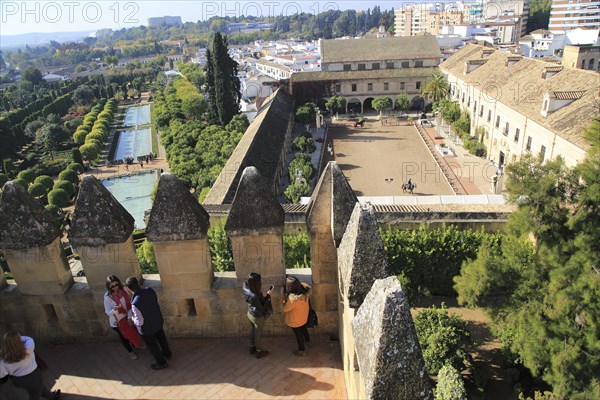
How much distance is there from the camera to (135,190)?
40.4 m

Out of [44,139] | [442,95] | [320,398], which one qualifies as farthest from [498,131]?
[44,139]

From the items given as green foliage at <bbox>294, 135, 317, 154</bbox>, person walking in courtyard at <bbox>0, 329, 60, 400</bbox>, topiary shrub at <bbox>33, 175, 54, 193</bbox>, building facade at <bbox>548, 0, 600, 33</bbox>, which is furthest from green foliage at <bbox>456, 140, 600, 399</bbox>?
building facade at <bbox>548, 0, 600, 33</bbox>

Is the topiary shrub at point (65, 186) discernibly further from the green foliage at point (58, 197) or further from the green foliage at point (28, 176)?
the green foliage at point (28, 176)

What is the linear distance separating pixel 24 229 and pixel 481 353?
1418 centimetres

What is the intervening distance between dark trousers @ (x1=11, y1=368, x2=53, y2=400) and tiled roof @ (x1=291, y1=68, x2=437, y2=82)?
191ft

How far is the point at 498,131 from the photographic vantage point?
37.8m

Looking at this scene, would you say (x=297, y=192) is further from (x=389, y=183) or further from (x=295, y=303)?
(x=295, y=303)

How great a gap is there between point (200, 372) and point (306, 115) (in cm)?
4931

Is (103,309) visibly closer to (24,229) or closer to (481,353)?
(24,229)

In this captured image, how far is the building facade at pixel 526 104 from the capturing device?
88.5 feet

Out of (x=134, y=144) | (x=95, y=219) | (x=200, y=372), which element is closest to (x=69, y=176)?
(x=134, y=144)

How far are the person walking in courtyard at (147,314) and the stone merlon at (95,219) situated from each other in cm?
72

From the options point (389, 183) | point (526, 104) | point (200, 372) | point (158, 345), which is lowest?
point (389, 183)

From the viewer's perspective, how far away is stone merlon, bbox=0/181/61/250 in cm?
644
